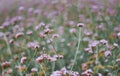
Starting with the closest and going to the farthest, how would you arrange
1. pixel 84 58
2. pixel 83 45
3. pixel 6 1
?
pixel 84 58
pixel 83 45
pixel 6 1

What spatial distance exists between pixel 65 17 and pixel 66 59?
52.6 inches

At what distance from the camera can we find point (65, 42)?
15.1 ft

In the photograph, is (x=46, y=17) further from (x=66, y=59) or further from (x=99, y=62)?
(x=99, y=62)

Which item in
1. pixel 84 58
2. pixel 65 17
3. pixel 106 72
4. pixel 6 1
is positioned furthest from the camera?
pixel 6 1

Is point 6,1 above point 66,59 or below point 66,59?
above

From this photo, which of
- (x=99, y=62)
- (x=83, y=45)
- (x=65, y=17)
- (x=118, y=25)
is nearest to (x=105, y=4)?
(x=65, y=17)

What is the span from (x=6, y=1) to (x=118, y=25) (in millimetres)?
4644

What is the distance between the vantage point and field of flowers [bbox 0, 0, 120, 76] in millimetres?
3271

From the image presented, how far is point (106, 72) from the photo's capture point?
3.34m

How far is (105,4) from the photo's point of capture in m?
5.69

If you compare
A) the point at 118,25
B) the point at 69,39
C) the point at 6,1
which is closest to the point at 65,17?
the point at 69,39

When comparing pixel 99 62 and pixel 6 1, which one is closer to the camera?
pixel 99 62

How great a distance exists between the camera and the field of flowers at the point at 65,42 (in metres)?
3.27

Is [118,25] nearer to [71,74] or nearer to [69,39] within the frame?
[69,39]
